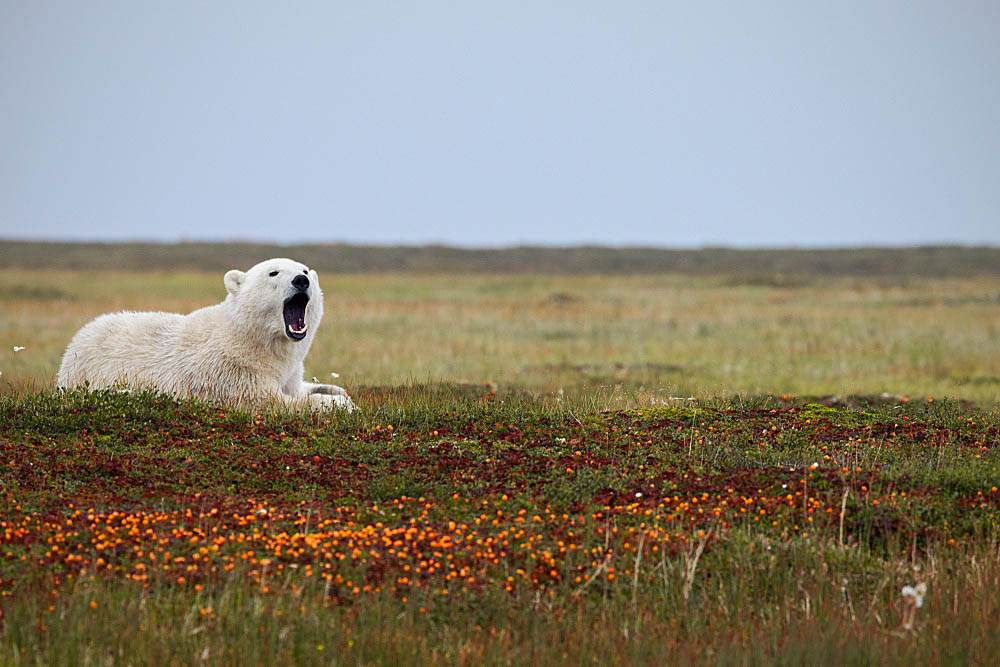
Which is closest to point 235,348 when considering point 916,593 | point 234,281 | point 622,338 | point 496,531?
point 234,281

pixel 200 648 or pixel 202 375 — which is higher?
pixel 202 375

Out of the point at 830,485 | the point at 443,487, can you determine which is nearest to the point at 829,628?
the point at 830,485

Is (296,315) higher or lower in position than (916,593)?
higher

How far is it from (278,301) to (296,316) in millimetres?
280

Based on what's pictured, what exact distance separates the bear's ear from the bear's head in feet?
0.04

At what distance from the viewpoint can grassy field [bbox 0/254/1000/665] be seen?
231 inches

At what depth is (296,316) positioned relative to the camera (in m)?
11.3

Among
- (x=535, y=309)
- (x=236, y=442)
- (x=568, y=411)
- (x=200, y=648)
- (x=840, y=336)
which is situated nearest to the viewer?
(x=200, y=648)

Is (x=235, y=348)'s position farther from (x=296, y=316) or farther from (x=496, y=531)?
→ (x=496, y=531)

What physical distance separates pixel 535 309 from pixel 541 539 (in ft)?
109

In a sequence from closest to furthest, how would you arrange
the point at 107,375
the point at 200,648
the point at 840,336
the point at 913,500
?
the point at 200,648 < the point at 913,500 < the point at 107,375 < the point at 840,336

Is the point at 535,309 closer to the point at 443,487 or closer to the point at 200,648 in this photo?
the point at 443,487

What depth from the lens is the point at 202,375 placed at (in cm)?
1144

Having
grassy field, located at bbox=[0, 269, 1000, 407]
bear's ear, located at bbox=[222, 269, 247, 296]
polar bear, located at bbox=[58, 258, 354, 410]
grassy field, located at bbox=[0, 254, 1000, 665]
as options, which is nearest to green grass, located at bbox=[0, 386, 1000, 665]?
grassy field, located at bbox=[0, 254, 1000, 665]
